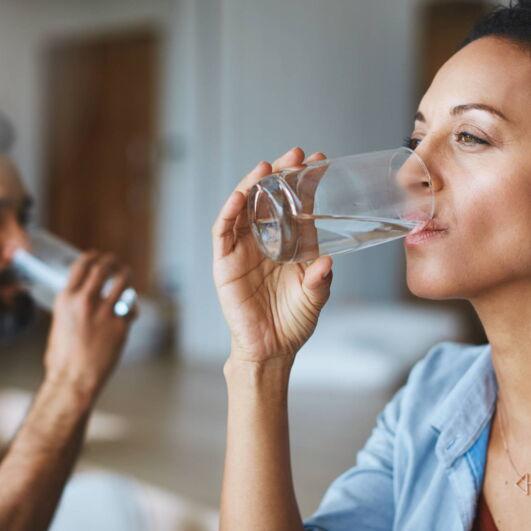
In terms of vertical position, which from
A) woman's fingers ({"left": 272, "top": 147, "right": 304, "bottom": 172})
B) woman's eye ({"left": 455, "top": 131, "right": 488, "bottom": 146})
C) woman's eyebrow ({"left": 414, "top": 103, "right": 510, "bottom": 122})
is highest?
woman's eyebrow ({"left": 414, "top": 103, "right": 510, "bottom": 122})

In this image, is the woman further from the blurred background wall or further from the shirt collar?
the blurred background wall

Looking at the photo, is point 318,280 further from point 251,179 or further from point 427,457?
point 427,457

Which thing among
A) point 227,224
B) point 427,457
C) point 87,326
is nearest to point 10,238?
point 87,326

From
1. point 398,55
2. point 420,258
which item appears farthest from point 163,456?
point 398,55

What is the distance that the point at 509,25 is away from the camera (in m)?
0.98

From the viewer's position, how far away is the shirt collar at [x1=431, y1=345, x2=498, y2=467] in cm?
104

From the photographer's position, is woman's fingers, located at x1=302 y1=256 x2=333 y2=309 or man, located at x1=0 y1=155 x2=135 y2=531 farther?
man, located at x1=0 y1=155 x2=135 y2=531

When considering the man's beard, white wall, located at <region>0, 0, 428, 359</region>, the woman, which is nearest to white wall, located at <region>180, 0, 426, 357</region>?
white wall, located at <region>0, 0, 428, 359</region>

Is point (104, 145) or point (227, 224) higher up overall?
point (227, 224)

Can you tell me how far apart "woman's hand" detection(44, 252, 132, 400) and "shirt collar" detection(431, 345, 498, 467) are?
0.53 m

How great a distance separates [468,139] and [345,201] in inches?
6.6

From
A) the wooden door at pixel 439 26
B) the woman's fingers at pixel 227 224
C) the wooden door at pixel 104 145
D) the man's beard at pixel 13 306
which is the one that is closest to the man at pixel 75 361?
the man's beard at pixel 13 306

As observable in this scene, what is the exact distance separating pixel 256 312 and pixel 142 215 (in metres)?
4.93

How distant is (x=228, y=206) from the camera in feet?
3.23
